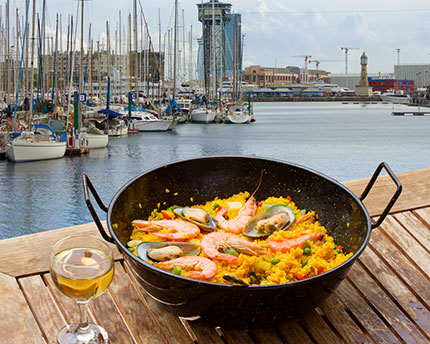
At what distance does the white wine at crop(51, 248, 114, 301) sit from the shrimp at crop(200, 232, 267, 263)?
262 mm

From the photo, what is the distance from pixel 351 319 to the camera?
1336mm

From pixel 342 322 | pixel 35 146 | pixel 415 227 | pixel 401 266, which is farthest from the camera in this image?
pixel 35 146

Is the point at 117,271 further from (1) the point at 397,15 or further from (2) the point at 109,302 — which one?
(1) the point at 397,15

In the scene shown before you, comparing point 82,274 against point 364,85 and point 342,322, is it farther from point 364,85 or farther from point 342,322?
point 364,85

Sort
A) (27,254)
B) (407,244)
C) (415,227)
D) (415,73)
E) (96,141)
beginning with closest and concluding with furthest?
(27,254)
(407,244)
(415,227)
(96,141)
(415,73)

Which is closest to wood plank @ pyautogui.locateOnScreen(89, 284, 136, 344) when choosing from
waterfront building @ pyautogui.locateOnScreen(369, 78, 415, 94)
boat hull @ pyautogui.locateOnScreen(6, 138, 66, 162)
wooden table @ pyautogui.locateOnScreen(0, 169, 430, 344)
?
wooden table @ pyautogui.locateOnScreen(0, 169, 430, 344)

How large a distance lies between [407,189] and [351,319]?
1114 mm

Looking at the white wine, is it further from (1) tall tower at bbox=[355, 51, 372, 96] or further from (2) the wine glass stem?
(1) tall tower at bbox=[355, 51, 372, 96]

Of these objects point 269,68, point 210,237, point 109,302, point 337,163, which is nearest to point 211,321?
point 210,237

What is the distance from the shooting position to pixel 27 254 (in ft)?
5.07

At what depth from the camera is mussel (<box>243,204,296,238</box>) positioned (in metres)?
1.36

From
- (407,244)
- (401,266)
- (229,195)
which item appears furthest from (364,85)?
(229,195)

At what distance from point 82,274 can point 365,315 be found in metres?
0.82

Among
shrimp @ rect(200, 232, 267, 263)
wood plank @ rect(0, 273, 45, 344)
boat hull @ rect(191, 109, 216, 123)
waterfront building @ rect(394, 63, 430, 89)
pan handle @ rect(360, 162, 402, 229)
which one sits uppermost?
waterfront building @ rect(394, 63, 430, 89)
